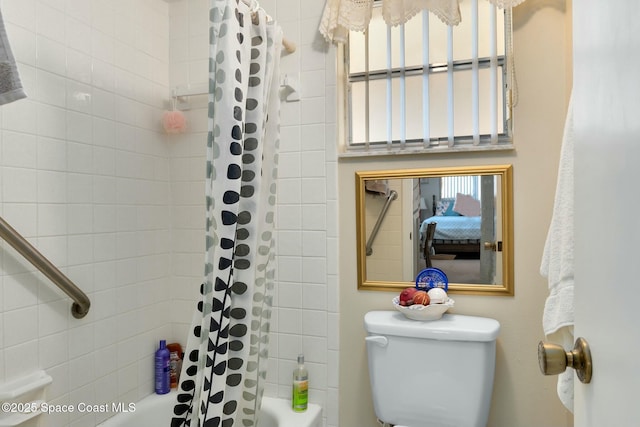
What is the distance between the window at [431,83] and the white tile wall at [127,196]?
13cm

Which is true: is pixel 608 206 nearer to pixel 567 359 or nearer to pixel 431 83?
pixel 567 359

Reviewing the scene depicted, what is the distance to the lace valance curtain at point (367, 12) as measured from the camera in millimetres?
1372

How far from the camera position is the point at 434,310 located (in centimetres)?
140

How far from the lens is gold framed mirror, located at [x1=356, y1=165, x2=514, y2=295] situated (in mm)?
1455

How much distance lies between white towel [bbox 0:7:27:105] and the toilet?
120 cm

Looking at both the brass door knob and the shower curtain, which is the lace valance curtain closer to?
the shower curtain

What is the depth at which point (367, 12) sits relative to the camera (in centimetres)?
146

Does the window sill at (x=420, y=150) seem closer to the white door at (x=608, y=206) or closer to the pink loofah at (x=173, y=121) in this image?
the pink loofah at (x=173, y=121)

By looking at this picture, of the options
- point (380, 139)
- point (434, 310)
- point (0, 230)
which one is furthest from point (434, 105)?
point (0, 230)

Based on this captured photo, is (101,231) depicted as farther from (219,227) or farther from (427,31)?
(427,31)

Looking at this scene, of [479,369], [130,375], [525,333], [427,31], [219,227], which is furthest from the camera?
[130,375]

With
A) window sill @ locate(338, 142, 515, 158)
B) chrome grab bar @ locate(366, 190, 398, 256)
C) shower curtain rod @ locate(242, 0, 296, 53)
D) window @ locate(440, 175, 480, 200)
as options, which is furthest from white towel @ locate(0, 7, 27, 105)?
window @ locate(440, 175, 480, 200)

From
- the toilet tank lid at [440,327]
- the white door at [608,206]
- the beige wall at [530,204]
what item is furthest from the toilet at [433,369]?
the white door at [608,206]

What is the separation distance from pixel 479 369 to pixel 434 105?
3.12ft
